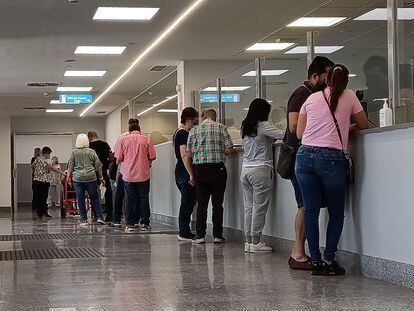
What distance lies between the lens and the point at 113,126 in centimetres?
2338

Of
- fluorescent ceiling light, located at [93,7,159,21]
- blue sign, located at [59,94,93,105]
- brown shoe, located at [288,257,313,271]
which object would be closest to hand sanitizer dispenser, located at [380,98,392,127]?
brown shoe, located at [288,257,313,271]

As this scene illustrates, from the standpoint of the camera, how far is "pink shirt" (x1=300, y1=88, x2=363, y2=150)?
551cm

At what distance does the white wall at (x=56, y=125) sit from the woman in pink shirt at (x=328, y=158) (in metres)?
20.2

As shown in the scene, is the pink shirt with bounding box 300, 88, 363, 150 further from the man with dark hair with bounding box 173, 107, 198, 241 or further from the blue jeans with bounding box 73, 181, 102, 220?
the blue jeans with bounding box 73, 181, 102, 220

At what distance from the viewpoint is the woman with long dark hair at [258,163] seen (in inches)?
290

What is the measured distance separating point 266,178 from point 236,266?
4.49 ft

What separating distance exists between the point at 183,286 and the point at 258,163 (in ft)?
8.32

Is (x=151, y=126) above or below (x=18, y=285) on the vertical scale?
above

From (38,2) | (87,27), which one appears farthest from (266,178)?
(87,27)

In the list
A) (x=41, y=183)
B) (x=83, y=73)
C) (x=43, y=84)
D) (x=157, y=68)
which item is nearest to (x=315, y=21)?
(x=157, y=68)

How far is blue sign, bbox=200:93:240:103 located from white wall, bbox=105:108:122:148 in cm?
1093

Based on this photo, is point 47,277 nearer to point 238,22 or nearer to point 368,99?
point 368,99

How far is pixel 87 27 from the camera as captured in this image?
416 inches

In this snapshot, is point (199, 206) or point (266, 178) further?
point (199, 206)
